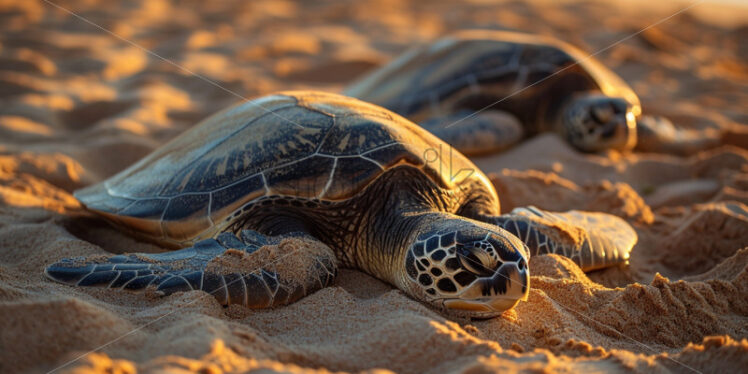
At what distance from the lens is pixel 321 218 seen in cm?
248

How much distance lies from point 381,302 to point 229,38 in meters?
6.99

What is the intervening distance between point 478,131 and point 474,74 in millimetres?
781

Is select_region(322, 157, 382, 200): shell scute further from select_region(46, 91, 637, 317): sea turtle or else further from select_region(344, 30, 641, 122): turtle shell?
select_region(344, 30, 641, 122): turtle shell

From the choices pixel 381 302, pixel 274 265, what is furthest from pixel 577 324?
pixel 274 265

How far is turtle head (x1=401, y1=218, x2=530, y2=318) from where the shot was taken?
1.90 m

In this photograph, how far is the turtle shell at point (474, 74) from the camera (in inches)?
193

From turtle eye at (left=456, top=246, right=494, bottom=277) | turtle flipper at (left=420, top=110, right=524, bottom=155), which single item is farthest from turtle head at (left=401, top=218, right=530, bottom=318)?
turtle flipper at (left=420, top=110, right=524, bottom=155)

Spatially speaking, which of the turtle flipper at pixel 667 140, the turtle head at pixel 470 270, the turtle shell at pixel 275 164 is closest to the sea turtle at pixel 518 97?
the turtle flipper at pixel 667 140

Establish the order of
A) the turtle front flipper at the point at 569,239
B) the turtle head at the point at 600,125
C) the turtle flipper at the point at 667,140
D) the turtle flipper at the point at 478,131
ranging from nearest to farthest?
the turtle front flipper at the point at 569,239 → the turtle flipper at the point at 478,131 → the turtle head at the point at 600,125 → the turtle flipper at the point at 667,140

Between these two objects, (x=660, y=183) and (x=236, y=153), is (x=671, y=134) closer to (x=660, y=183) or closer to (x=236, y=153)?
(x=660, y=183)

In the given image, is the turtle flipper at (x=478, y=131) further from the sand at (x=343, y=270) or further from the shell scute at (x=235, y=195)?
the shell scute at (x=235, y=195)

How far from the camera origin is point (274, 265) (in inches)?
81.0

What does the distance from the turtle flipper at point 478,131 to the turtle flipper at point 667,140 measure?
1031 millimetres

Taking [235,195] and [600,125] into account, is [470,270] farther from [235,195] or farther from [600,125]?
[600,125]
